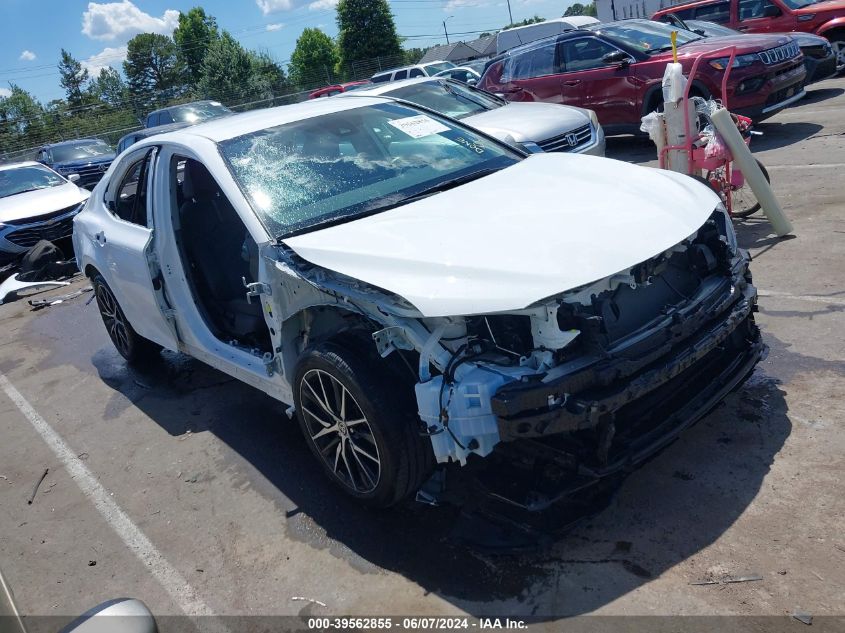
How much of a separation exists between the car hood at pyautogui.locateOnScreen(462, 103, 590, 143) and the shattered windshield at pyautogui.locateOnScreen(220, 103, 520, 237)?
356 cm

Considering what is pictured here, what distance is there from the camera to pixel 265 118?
14.2ft

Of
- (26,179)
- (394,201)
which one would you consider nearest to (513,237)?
(394,201)

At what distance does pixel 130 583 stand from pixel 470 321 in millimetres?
2104

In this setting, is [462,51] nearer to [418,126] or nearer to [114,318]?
[114,318]

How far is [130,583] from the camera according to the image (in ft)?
11.1

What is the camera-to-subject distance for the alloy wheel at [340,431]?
3.21 m

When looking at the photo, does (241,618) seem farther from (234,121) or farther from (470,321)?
(234,121)

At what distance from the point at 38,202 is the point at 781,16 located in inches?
534

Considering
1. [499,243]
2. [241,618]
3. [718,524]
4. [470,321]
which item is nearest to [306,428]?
[241,618]

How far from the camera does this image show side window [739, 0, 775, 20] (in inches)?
527

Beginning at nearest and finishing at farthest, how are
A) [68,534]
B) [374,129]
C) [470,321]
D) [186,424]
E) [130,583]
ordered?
[470,321] < [130,583] < [68,534] < [374,129] < [186,424]

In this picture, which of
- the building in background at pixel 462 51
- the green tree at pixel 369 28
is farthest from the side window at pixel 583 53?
the green tree at pixel 369 28

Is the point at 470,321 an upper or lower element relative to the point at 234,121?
lower

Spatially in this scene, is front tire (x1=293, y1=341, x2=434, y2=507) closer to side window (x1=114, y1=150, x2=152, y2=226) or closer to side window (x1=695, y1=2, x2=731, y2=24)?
side window (x1=114, y1=150, x2=152, y2=226)
